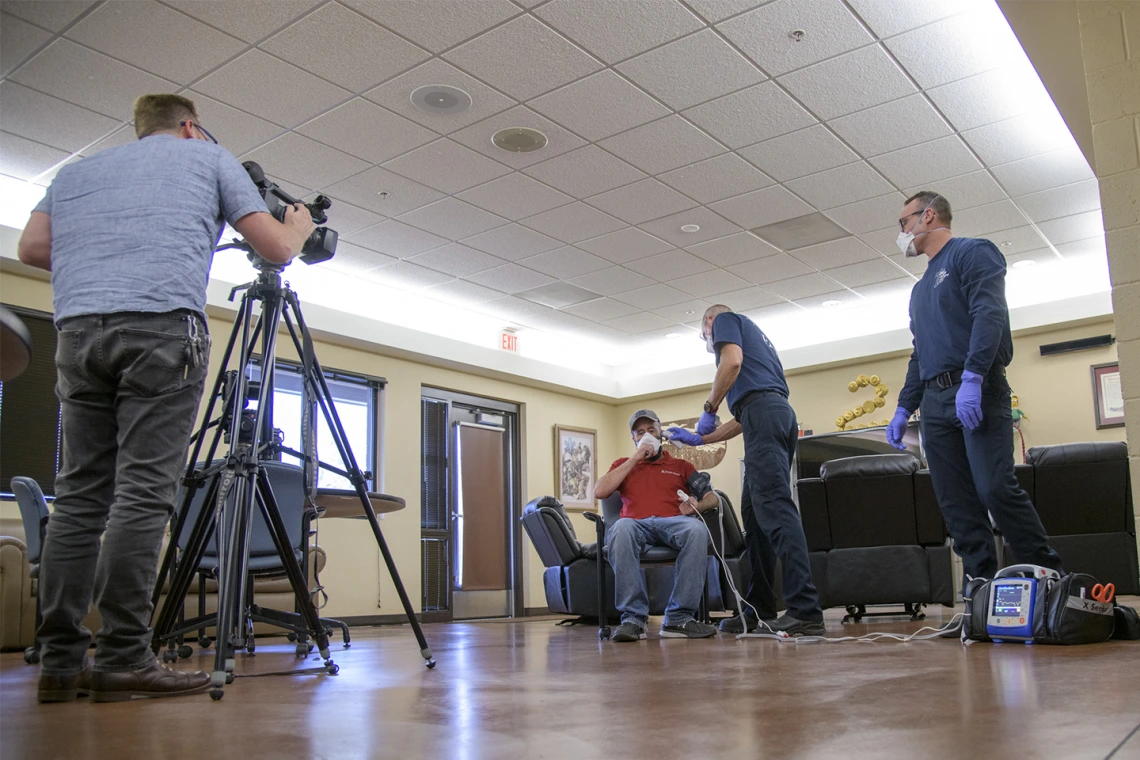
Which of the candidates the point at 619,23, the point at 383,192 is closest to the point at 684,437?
the point at 619,23

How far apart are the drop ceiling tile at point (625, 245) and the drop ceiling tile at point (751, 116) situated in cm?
155

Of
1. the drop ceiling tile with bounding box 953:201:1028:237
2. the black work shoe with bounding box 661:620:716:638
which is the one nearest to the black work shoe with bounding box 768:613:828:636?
the black work shoe with bounding box 661:620:716:638

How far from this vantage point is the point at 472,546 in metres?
9.12

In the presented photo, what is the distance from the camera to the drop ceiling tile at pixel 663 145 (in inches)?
209

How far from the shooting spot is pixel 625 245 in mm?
7180

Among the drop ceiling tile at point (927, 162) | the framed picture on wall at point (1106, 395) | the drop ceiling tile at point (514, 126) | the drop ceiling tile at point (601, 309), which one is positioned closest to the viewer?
the drop ceiling tile at point (514, 126)

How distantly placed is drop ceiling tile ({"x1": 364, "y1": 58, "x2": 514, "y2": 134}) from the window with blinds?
2.94 metres

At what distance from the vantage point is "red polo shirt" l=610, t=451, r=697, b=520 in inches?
164

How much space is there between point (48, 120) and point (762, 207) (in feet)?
14.7

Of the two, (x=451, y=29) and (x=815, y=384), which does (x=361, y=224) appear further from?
(x=815, y=384)

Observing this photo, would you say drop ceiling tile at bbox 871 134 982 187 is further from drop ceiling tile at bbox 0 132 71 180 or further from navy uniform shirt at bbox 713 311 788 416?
drop ceiling tile at bbox 0 132 71 180

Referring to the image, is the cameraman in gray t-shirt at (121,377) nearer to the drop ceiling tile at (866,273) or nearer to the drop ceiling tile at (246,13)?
the drop ceiling tile at (246,13)

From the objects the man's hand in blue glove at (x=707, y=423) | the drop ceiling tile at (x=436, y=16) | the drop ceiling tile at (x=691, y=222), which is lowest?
the man's hand in blue glove at (x=707, y=423)

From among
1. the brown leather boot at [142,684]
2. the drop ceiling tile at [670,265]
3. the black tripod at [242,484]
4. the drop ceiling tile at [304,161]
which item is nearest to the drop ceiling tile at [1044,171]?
the drop ceiling tile at [670,265]
